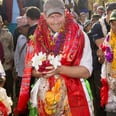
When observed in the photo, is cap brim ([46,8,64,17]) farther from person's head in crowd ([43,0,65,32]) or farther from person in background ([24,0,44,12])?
person in background ([24,0,44,12])

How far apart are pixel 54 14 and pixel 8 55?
4.50 metres

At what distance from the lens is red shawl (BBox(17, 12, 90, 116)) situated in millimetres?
5645

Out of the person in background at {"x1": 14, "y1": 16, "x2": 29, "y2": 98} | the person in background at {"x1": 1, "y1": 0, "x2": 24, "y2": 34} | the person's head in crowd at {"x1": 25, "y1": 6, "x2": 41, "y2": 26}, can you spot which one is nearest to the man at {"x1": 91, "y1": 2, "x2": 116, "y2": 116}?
the person's head in crowd at {"x1": 25, "y1": 6, "x2": 41, "y2": 26}

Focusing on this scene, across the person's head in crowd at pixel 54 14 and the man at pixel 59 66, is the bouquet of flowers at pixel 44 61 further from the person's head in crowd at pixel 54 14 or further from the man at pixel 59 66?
the person's head in crowd at pixel 54 14

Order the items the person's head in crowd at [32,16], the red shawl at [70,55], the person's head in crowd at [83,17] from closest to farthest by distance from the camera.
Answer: the red shawl at [70,55] < the person's head in crowd at [32,16] < the person's head in crowd at [83,17]

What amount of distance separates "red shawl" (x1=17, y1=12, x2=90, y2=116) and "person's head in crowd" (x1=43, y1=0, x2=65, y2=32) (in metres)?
0.10

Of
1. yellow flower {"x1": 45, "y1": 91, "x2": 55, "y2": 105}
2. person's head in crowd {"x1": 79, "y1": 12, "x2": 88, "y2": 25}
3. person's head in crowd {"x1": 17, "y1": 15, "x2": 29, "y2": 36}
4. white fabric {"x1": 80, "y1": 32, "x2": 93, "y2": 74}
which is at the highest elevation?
white fabric {"x1": 80, "y1": 32, "x2": 93, "y2": 74}

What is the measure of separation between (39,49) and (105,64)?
1.68m

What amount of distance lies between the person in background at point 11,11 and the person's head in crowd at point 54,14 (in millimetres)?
6262

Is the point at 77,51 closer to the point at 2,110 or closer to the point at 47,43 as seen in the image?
the point at 47,43

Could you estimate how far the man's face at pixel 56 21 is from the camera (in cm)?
562

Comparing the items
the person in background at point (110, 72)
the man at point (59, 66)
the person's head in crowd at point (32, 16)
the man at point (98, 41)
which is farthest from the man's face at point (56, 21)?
the person's head in crowd at point (32, 16)

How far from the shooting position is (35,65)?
5609mm

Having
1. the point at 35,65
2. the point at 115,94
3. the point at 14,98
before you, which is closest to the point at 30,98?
the point at 35,65
